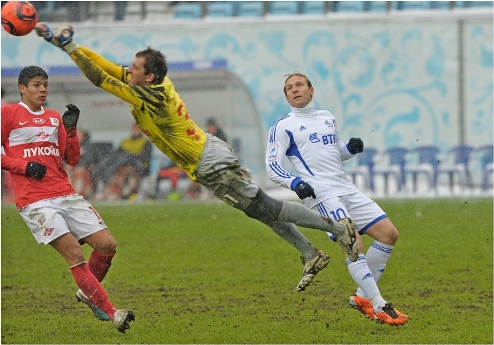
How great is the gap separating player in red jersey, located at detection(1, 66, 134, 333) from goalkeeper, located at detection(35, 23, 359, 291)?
3.30 feet

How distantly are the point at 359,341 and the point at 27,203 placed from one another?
3356 mm

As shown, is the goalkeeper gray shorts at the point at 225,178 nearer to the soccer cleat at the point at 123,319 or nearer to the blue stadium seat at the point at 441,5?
the soccer cleat at the point at 123,319

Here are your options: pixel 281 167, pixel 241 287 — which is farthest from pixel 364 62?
pixel 281 167

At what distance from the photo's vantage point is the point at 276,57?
91.3 feet

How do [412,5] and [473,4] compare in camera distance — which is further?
[473,4]

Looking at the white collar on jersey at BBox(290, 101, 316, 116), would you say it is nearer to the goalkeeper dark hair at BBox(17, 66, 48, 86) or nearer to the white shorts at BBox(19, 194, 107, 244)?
the white shorts at BBox(19, 194, 107, 244)

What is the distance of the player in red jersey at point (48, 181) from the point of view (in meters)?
8.98

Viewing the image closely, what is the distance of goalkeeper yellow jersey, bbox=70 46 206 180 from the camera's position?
805 cm

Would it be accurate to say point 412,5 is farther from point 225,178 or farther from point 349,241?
point 225,178

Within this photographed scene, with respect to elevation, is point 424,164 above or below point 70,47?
below

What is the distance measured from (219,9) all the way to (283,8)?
1.86 m

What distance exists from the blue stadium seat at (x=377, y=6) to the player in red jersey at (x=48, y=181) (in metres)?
19.3

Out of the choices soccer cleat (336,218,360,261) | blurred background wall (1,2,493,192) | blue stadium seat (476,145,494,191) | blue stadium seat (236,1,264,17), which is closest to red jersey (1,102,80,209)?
soccer cleat (336,218,360,261)

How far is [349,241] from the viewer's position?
8.95 meters
